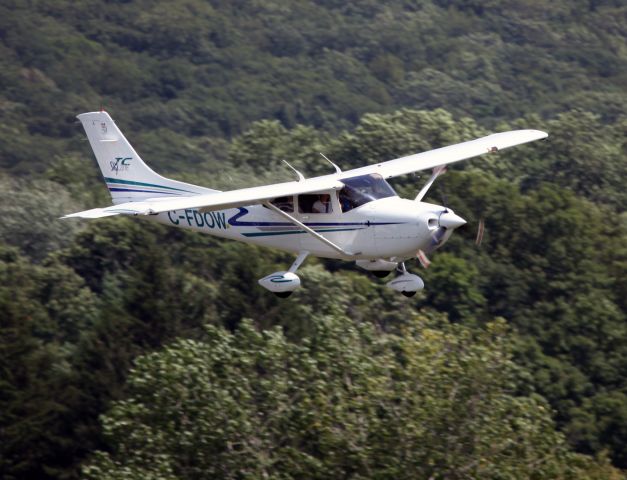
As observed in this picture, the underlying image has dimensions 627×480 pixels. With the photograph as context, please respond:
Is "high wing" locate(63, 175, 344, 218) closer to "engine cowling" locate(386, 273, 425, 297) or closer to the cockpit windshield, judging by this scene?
the cockpit windshield

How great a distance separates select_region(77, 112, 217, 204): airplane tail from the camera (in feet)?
111

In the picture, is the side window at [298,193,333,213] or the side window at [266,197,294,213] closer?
the side window at [298,193,333,213]

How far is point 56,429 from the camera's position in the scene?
180 feet

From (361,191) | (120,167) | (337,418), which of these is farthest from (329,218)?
(337,418)

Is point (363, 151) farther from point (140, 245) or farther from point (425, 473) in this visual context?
point (425, 473)

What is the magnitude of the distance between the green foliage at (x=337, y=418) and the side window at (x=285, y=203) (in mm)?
10236

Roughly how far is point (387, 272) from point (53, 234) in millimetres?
51157

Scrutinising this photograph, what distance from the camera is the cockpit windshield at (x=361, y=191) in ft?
96.5

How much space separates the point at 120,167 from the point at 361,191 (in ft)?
22.9

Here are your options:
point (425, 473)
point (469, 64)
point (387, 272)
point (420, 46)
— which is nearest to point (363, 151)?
point (425, 473)

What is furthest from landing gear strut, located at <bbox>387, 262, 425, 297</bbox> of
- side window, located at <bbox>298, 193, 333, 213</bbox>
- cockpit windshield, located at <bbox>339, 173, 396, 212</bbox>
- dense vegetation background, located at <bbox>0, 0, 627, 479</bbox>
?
dense vegetation background, located at <bbox>0, 0, 627, 479</bbox>

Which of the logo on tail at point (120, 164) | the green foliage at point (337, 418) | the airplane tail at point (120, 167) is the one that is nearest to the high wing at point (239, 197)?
the airplane tail at point (120, 167)

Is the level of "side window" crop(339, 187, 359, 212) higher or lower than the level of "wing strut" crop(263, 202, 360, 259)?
higher

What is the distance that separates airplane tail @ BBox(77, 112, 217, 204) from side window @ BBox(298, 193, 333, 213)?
4.60 meters
